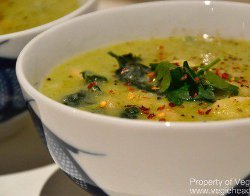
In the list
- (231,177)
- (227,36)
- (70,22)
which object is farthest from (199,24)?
(231,177)

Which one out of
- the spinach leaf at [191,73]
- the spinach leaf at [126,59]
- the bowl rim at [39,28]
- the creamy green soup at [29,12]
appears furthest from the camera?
the creamy green soup at [29,12]

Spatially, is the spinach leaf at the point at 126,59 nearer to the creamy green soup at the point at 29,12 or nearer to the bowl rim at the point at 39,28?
the bowl rim at the point at 39,28

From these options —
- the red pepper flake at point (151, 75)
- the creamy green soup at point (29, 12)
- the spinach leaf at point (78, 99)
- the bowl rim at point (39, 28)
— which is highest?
the bowl rim at point (39, 28)

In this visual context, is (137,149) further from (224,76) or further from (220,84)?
(224,76)

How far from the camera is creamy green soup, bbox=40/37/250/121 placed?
1.16 meters

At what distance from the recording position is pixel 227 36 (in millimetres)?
1610

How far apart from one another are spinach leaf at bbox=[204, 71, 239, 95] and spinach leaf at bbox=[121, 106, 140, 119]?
0.22 m

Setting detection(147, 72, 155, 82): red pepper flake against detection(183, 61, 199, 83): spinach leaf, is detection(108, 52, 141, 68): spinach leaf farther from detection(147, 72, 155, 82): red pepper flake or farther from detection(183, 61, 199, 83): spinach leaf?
detection(183, 61, 199, 83): spinach leaf

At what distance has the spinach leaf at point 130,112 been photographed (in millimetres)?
1133

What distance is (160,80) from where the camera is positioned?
1.30 metres

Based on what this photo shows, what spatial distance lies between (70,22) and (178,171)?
0.65 m

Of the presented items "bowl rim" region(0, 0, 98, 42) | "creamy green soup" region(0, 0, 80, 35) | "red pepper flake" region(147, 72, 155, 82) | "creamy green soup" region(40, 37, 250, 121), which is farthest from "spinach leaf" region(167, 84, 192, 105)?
"creamy green soup" region(0, 0, 80, 35)

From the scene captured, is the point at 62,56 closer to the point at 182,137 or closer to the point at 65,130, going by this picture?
the point at 65,130

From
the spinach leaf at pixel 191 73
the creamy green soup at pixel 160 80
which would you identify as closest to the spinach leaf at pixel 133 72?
the creamy green soup at pixel 160 80
